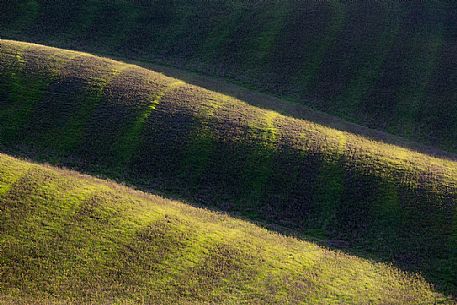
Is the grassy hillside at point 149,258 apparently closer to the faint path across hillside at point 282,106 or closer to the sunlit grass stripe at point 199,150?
the sunlit grass stripe at point 199,150

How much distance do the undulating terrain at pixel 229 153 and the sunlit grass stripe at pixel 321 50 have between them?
0.32 m

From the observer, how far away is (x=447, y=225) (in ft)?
156

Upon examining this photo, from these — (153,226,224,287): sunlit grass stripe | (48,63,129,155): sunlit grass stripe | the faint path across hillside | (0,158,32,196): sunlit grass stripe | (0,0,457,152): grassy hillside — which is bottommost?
(153,226,224,287): sunlit grass stripe

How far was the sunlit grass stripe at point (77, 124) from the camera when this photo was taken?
2154 inches

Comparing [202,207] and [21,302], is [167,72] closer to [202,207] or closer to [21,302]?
[202,207]

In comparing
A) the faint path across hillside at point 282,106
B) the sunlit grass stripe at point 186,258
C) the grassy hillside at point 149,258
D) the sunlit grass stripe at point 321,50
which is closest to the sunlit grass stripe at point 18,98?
the grassy hillside at point 149,258

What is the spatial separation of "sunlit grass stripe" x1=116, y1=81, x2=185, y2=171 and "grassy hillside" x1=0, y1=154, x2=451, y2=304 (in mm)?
6702

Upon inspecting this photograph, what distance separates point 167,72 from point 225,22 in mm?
18789

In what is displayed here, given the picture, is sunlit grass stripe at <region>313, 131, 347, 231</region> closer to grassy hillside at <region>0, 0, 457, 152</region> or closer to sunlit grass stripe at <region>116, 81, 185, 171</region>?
grassy hillside at <region>0, 0, 457, 152</region>

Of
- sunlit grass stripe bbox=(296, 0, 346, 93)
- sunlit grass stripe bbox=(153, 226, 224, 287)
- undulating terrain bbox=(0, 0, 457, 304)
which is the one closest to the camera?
sunlit grass stripe bbox=(153, 226, 224, 287)

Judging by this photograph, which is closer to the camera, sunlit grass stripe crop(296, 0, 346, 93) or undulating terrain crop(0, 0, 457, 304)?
undulating terrain crop(0, 0, 457, 304)

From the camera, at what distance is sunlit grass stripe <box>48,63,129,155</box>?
2154 inches

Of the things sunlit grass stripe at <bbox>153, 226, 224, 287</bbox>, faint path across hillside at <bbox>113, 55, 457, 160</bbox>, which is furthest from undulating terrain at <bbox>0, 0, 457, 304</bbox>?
faint path across hillside at <bbox>113, 55, 457, 160</bbox>

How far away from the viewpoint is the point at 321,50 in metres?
77.1
